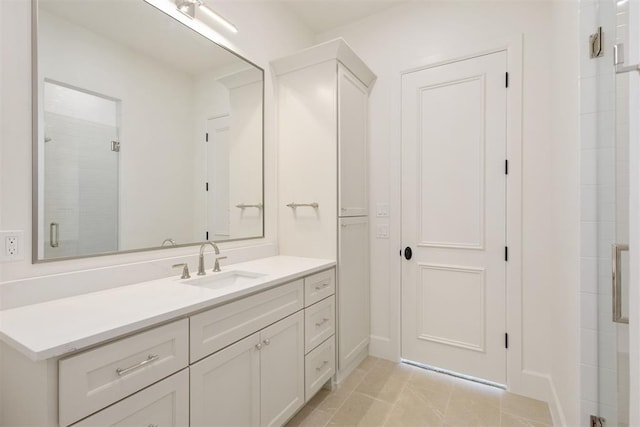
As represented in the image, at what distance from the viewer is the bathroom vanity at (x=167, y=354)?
0.83 m

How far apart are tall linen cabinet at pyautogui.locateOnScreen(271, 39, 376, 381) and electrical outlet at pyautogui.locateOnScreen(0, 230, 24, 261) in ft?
5.03

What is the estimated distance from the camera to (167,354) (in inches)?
41.1

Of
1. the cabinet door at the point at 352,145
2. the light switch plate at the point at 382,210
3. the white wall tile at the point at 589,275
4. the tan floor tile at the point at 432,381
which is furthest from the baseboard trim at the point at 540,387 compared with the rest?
the cabinet door at the point at 352,145

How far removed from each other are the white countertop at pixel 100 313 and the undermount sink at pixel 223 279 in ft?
0.34

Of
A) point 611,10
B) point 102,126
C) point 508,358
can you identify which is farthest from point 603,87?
point 102,126

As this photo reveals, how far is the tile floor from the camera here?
5.80ft

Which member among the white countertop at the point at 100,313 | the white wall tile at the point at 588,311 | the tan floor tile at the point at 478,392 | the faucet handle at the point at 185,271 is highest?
the faucet handle at the point at 185,271

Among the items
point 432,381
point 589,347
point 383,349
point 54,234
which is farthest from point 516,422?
point 54,234

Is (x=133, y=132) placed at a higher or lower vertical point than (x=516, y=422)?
higher

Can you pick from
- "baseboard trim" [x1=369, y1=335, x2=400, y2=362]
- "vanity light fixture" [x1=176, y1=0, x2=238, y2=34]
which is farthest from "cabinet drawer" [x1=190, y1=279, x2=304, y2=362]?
"vanity light fixture" [x1=176, y1=0, x2=238, y2=34]

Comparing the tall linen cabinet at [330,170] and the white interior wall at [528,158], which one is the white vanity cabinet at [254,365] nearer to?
the tall linen cabinet at [330,170]

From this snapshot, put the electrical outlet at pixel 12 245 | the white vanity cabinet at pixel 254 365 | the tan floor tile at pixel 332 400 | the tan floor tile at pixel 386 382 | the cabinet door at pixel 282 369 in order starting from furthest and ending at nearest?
the tan floor tile at pixel 386 382 < the tan floor tile at pixel 332 400 < the cabinet door at pixel 282 369 < the white vanity cabinet at pixel 254 365 < the electrical outlet at pixel 12 245

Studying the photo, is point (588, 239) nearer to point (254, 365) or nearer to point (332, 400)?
point (254, 365)

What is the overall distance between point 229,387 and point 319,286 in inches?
31.8
